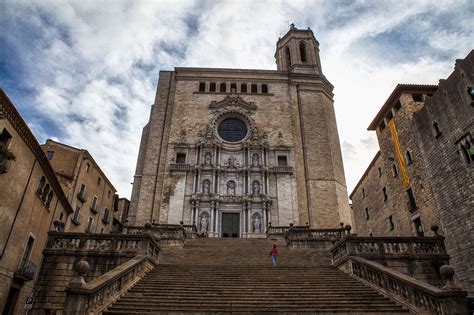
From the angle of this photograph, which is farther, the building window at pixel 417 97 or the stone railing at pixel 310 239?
the building window at pixel 417 97

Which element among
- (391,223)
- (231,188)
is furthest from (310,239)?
(231,188)

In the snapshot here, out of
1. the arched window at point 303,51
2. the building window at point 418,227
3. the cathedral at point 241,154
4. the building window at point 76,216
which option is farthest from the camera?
the arched window at point 303,51

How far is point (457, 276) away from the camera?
49.2 ft

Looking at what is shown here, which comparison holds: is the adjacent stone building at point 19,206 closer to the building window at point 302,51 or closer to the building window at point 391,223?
the building window at point 391,223

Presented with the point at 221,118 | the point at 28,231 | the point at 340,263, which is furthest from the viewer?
the point at 221,118

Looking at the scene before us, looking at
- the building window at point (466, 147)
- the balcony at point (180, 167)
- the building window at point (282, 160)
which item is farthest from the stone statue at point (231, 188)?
the building window at point (466, 147)

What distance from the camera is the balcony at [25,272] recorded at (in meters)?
11.7

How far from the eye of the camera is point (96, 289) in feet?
21.8

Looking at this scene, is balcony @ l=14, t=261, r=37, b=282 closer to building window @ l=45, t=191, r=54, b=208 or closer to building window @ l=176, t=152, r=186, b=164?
building window @ l=45, t=191, r=54, b=208

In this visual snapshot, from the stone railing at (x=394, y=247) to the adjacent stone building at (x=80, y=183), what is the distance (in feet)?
59.6

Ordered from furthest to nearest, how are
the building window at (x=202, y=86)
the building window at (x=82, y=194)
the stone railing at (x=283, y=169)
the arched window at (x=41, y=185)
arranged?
the building window at (x=202, y=86), the stone railing at (x=283, y=169), the building window at (x=82, y=194), the arched window at (x=41, y=185)

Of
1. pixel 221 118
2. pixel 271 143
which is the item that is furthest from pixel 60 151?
pixel 271 143

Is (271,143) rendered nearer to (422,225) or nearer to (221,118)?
(221,118)

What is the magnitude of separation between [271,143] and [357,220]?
39.2 ft
